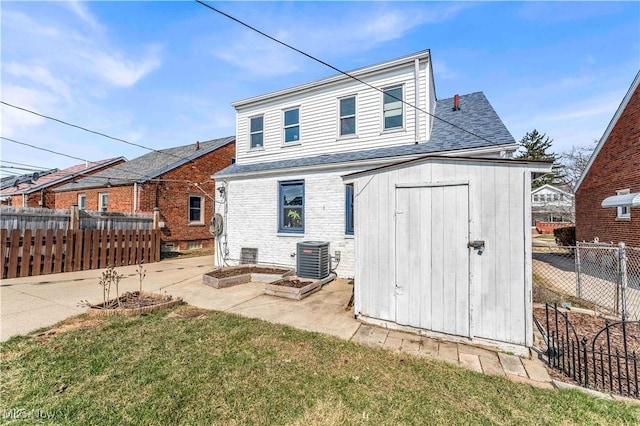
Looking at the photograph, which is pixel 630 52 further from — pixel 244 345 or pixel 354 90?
pixel 244 345

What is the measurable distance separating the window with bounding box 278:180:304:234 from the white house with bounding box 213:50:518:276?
0.03 meters

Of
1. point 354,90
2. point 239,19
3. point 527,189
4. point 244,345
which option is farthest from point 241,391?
point 354,90

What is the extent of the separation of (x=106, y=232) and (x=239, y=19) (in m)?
9.37

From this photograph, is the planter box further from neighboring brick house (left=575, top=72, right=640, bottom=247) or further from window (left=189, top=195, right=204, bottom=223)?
window (left=189, top=195, right=204, bottom=223)

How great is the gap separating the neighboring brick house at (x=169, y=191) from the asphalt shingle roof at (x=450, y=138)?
627cm

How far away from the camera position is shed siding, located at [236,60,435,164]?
8.23 m

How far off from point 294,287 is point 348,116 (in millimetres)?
6084

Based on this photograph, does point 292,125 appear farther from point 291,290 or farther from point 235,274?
point 291,290

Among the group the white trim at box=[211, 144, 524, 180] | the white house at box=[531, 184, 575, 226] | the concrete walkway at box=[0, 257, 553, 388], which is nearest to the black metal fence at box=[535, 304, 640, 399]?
the concrete walkway at box=[0, 257, 553, 388]

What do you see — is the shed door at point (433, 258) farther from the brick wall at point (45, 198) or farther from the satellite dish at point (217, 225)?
the brick wall at point (45, 198)


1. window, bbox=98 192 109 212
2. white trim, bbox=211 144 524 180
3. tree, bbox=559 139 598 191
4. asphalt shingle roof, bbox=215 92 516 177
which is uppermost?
tree, bbox=559 139 598 191

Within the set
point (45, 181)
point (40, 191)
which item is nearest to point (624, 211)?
point (40, 191)

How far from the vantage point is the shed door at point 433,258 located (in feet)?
12.7

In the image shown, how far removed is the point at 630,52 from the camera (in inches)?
329
